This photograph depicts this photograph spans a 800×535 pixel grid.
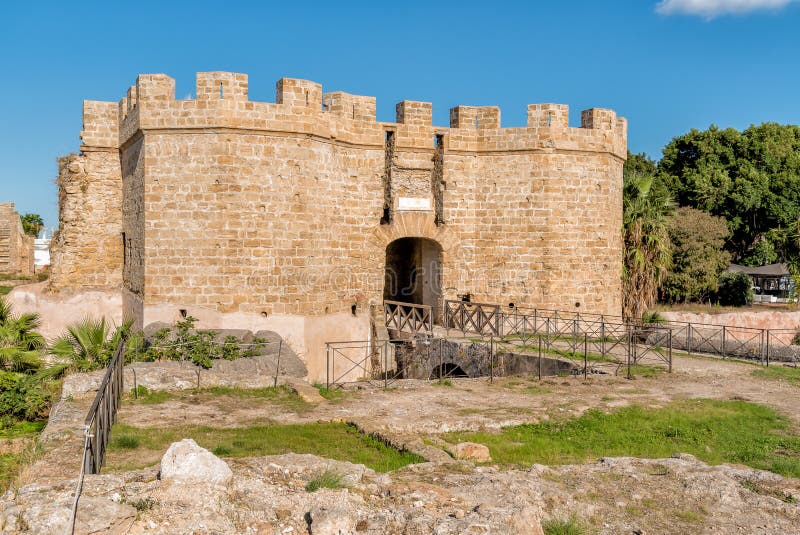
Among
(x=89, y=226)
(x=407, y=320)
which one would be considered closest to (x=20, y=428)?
(x=89, y=226)

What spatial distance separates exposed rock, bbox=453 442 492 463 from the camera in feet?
26.3

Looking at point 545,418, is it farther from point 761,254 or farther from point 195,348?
point 761,254

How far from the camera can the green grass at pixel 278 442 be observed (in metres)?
8.04

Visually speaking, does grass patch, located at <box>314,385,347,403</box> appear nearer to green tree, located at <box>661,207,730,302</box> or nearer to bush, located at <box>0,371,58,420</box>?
bush, located at <box>0,371,58,420</box>

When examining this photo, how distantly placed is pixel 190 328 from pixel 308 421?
590 centimetres

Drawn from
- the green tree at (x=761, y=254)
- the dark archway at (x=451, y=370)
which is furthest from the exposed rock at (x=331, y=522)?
the green tree at (x=761, y=254)

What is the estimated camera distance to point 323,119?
1695 centimetres

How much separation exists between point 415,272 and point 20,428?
1251 centimetres

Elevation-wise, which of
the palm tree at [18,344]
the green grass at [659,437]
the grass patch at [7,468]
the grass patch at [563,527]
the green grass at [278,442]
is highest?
the palm tree at [18,344]

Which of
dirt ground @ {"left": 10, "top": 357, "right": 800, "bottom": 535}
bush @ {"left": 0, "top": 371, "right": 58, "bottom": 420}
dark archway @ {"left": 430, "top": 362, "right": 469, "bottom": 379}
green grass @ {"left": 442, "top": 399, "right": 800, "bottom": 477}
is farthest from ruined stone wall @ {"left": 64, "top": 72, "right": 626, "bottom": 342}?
green grass @ {"left": 442, "top": 399, "right": 800, "bottom": 477}

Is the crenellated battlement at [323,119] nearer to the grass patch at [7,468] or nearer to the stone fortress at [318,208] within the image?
the stone fortress at [318,208]

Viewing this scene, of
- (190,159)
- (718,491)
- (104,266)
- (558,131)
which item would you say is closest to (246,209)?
(190,159)

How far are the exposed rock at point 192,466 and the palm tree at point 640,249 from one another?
19.2m

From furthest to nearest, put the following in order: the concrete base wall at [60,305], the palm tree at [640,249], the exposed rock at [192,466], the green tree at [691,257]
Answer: the green tree at [691,257]
the palm tree at [640,249]
the concrete base wall at [60,305]
the exposed rock at [192,466]
